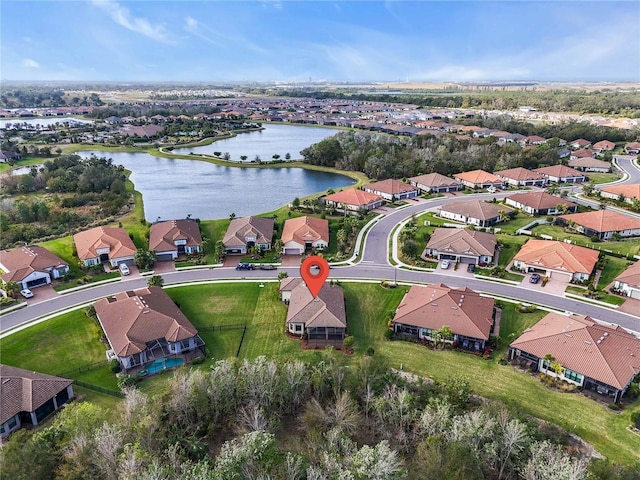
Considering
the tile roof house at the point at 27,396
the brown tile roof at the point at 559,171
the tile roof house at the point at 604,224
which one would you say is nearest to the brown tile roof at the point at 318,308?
the tile roof house at the point at 27,396

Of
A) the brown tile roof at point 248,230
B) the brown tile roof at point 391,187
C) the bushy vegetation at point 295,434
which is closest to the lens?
the bushy vegetation at point 295,434

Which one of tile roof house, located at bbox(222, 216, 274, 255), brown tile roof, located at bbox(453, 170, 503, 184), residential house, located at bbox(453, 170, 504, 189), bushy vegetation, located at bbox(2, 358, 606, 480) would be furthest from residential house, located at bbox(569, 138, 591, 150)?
bushy vegetation, located at bbox(2, 358, 606, 480)

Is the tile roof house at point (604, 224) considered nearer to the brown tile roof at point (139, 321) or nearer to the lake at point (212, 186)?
the lake at point (212, 186)

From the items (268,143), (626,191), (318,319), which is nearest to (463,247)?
(318,319)

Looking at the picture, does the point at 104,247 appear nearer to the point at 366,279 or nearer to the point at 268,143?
the point at 366,279

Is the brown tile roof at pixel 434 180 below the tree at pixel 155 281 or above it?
above

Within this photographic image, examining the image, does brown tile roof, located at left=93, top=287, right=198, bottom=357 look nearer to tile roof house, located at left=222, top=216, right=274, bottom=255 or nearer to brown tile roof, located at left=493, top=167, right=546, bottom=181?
tile roof house, located at left=222, top=216, right=274, bottom=255
